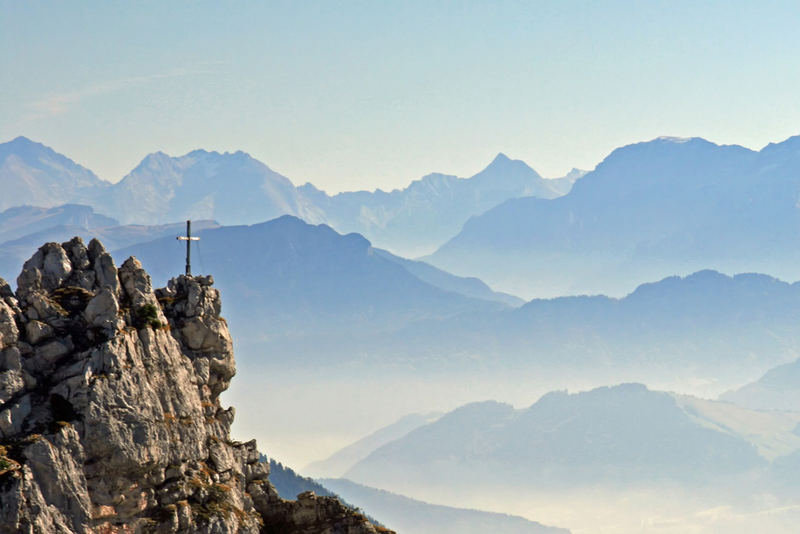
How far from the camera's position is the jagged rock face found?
49.2 metres

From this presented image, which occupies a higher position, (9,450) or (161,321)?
(161,321)

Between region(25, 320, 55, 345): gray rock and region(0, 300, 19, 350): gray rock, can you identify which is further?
region(25, 320, 55, 345): gray rock

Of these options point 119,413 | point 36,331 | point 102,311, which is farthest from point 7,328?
point 119,413

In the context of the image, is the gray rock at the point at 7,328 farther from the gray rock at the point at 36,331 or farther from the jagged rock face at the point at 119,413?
the gray rock at the point at 36,331

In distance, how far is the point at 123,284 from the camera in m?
56.8

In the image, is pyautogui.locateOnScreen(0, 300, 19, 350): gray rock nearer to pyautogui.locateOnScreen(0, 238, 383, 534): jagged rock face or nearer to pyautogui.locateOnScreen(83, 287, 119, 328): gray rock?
pyautogui.locateOnScreen(0, 238, 383, 534): jagged rock face

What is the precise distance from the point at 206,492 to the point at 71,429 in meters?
7.28

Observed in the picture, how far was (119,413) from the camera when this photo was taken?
5119 centimetres

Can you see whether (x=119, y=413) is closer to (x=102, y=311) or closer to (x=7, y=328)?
(x=102, y=311)

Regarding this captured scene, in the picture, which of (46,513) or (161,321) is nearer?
(46,513)

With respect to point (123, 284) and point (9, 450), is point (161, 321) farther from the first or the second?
point (9, 450)

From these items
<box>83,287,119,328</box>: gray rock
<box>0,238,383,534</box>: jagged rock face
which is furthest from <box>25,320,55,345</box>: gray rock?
<box>83,287,119,328</box>: gray rock

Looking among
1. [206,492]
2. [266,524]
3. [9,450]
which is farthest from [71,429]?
[266,524]

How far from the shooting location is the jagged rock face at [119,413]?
49.2m
